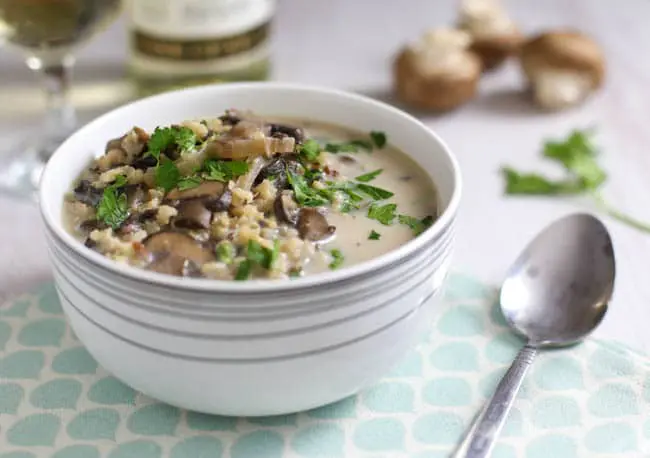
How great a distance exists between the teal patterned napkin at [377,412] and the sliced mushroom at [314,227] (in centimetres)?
22

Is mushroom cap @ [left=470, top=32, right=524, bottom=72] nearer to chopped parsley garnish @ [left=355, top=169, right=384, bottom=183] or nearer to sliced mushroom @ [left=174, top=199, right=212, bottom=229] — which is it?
chopped parsley garnish @ [left=355, top=169, right=384, bottom=183]

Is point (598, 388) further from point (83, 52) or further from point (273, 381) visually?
point (83, 52)

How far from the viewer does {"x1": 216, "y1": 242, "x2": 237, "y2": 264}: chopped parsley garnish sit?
120 centimetres

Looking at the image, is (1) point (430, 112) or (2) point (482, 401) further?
(1) point (430, 112)

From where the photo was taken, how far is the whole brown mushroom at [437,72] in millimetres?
2156

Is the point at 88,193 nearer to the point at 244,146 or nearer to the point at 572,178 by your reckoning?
the point at 244,146

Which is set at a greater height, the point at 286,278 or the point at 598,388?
the point at 286,278

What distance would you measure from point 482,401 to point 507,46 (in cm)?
128

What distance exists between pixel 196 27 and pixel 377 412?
1.13m

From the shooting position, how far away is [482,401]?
4.31 ft

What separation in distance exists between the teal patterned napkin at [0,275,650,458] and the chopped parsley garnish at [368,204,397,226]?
0.66ft

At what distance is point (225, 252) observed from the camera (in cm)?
120

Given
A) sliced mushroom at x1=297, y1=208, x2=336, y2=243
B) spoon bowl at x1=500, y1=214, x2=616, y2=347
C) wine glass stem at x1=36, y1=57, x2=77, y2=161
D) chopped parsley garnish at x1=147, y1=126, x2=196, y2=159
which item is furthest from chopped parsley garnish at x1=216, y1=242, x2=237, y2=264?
wine glass stem at x1=36, y1=57, x2=77, y2=161

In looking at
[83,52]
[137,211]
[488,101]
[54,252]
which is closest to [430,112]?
[488,101]
